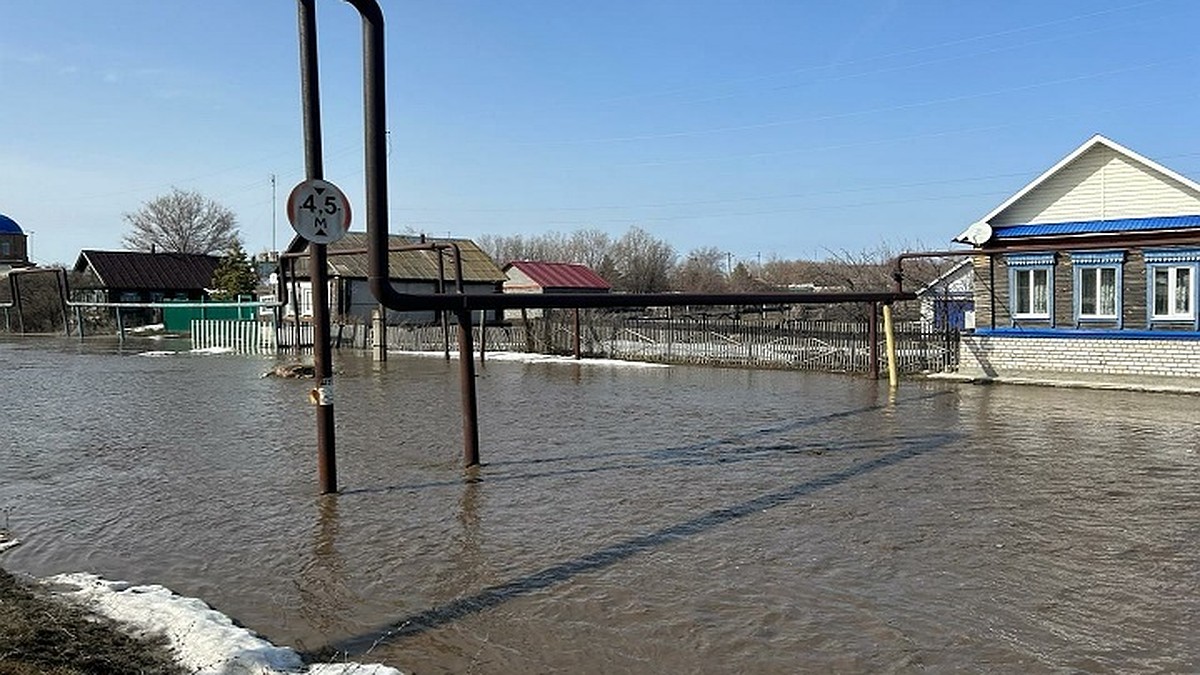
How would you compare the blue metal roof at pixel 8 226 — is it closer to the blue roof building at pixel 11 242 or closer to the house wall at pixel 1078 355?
the blue roof building at pixel 11 242

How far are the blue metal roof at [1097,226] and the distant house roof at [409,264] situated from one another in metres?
25.0

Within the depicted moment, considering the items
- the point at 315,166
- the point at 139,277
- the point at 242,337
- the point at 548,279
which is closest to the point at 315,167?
the point at 315,166

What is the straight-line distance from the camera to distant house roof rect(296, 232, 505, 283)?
134 ft

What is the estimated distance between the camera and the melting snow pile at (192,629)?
4.41m

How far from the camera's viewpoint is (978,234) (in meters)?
19.3

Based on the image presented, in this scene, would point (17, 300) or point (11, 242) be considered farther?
point (11, 242)

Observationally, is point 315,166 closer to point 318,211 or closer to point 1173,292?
point 318,211

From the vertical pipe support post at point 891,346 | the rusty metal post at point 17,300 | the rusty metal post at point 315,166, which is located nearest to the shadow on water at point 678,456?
the rusty metal post at point 315,166

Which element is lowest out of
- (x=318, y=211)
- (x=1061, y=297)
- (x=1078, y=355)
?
(x=1078, y=355)

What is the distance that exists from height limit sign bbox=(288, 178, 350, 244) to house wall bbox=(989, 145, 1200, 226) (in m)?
15.5

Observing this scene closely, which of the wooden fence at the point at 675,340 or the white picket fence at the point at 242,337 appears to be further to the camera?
the white picket fence at the point at 242,337

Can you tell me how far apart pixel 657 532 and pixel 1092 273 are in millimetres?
14572

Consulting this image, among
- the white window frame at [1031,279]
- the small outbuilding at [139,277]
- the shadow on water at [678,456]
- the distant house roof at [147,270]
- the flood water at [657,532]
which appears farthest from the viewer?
the distant house roof at [147,270]

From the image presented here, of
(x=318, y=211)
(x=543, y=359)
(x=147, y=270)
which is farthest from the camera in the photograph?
(x=147, y=270)
